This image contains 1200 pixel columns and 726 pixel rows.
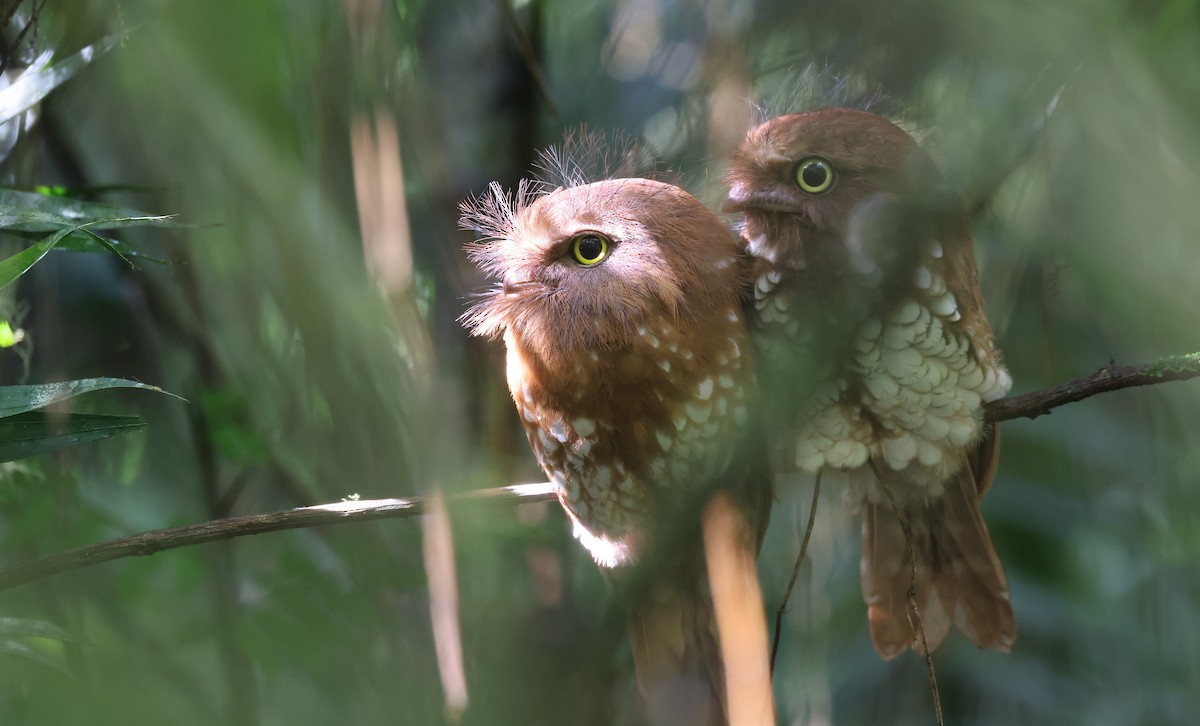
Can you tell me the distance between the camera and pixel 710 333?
141 centimetres

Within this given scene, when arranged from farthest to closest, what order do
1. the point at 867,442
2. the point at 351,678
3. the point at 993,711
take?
the point at 993,711
the point at 867,442
the point at 351,678

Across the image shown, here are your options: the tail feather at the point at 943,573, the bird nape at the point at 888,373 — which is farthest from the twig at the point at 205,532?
the tail feather at the point at 943,573

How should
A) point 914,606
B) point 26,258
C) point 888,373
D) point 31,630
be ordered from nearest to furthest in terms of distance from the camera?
1. point 26,258
2. point 31,630
3. point 914,606
4. point 888,373

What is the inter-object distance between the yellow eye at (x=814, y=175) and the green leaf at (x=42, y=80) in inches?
44.4

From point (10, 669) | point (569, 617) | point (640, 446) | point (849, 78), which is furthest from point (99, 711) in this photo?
point (849, 78)

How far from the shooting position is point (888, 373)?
1.60 meters

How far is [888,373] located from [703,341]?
40cm

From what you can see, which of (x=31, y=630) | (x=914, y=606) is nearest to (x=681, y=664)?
(x=914, y=606)

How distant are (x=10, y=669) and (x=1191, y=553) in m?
2.38

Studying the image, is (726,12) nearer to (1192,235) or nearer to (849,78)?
(849,78)

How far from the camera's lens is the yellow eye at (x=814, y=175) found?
150 centimetres

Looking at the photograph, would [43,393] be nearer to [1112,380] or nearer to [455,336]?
[455,336]

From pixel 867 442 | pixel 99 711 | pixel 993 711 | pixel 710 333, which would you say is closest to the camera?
pixel 99 711

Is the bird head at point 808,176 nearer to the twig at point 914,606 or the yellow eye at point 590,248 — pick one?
the yellow eye at point 590,248
